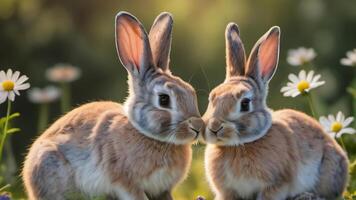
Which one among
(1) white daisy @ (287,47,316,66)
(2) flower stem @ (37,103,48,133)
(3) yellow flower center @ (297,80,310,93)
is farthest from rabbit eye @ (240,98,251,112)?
(2) flower stem @ (37,103,48,133)

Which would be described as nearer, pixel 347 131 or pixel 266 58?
pixel 266 58

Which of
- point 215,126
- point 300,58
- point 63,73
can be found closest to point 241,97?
point 215,126

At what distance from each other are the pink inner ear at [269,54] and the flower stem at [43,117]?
230 centimetres

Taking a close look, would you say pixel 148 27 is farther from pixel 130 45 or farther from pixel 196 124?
pixel 196 124

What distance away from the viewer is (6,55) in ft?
37.8

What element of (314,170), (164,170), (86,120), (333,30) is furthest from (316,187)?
(333,30)

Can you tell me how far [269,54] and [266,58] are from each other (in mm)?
37

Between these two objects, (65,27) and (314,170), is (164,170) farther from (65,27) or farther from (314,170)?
(65,27)

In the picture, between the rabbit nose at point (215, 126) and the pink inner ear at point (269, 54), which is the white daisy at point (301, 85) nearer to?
the pink inner ear at point (269, 54)

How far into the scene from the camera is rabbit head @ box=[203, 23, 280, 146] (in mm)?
6992

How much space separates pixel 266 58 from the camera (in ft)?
24.8

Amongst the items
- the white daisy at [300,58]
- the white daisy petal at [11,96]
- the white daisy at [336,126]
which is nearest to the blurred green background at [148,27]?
the white daisy at [300,58]

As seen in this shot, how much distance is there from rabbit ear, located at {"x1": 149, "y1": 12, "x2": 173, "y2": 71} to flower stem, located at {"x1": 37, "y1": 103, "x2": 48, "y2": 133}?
183 centimetres

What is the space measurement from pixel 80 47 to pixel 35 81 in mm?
699
